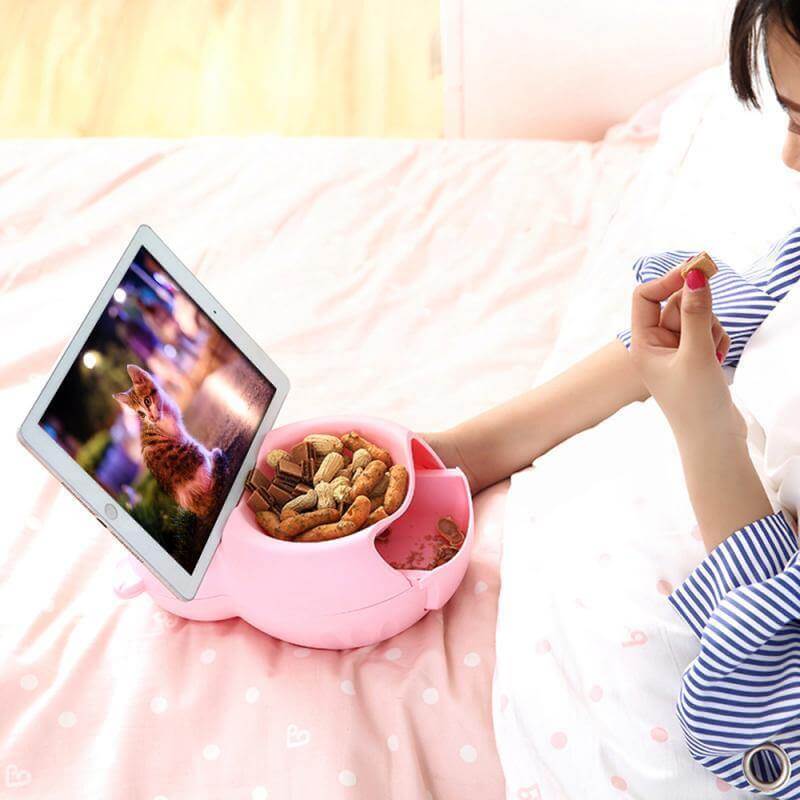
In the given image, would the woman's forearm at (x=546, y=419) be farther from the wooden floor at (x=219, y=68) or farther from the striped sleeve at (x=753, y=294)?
the wooden floor at (x=219, y=68)

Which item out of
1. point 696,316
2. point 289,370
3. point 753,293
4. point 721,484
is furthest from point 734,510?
point 289,370

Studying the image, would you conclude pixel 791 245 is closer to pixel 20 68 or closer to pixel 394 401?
pixel 394 401

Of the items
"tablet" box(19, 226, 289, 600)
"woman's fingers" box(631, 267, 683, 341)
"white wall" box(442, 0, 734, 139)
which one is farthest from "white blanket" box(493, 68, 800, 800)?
"white wall" box(442, 0, 734, 139)

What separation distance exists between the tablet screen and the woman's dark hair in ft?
1.52

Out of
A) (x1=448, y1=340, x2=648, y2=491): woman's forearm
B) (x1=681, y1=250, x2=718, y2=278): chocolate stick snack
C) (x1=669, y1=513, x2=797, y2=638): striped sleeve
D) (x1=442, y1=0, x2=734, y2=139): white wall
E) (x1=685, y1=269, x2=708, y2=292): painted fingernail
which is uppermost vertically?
(x1=685, y1=269, x2=708, y2=292): painted fingernail

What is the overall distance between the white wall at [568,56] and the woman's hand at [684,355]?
108 centimetres

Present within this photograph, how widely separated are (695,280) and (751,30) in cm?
19

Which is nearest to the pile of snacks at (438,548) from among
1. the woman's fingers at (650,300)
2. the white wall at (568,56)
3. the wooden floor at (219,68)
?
the woman's fingers at (650,300)

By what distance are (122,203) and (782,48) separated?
Answer: 3.14ft

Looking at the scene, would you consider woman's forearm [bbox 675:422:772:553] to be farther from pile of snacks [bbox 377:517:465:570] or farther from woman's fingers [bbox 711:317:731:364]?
pile of snacks [bbox 377:517:465:570]

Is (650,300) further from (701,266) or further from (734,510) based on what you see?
(734,510)

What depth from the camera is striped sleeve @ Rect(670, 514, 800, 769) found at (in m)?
0.63

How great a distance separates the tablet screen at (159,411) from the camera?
2.29 feet

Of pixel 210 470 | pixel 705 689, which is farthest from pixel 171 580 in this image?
pixel 705 689
